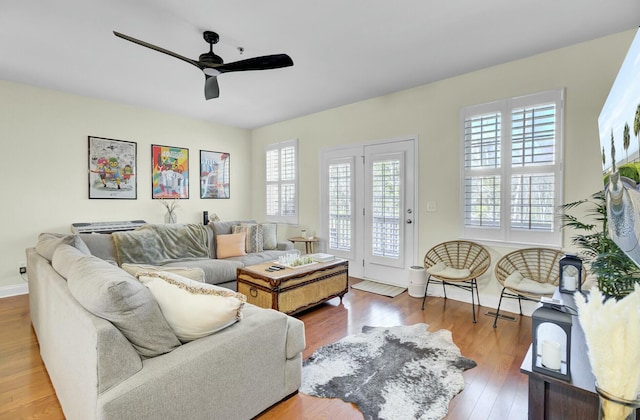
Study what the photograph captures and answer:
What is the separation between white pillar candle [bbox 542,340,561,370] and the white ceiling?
90.2 inches

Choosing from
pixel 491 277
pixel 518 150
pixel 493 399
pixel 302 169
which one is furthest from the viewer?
pixel 302 169

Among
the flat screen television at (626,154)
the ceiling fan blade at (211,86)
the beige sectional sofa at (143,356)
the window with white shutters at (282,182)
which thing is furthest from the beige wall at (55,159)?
the flat screen television at (626,154)

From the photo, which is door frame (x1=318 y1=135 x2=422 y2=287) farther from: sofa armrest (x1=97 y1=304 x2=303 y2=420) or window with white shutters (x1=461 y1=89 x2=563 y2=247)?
sofa armrest (x1=97 y1=304 x2=303 y2=420)

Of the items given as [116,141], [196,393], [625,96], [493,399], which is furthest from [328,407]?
[116,141]

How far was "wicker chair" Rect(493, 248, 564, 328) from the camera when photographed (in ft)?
9.84

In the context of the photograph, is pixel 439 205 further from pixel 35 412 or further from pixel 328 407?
pixel 35 412

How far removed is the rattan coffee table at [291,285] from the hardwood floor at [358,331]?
0.67ft

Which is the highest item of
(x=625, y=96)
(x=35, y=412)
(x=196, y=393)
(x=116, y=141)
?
(x=116, y=141)

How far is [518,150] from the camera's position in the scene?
322 centimetres

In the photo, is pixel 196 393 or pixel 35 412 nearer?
pixel 196 393

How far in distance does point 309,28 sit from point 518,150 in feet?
7.96

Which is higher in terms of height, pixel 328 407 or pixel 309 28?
pixel 309 28

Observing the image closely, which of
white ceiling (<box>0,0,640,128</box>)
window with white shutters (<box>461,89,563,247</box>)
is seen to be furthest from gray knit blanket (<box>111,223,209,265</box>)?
window with white shutters (<box>461,89,563,247</box>)

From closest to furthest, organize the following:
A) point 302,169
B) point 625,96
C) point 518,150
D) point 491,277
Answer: point 625,96 → point 518,150 → point 491,277 → point 302,169
